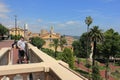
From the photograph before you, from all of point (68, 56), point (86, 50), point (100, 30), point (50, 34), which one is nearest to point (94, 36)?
point (100, 30)

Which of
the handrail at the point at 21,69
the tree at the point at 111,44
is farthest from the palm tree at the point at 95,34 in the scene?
the handrail at the point at 21,69

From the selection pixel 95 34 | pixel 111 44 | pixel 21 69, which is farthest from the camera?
pixel 111 44

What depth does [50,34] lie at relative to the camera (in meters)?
128

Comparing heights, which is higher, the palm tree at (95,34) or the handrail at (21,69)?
the palm tree at (95,34)

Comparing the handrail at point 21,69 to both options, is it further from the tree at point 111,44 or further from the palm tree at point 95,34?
the tree at point 111,44

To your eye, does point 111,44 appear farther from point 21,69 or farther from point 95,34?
point 21,69

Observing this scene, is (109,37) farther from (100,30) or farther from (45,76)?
(45,76)

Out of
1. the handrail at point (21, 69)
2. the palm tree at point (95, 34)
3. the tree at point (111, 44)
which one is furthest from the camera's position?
the tree at point (111, 44)

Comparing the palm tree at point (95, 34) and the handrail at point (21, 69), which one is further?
the palm tree at point (95, 34)

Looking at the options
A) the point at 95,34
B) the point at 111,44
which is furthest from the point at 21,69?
the point at 111,44

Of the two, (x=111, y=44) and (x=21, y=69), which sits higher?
(x=21, y=69)

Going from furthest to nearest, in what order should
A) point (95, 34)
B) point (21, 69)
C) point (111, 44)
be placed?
point (111, 44), point (95, 34), point (21, 69)

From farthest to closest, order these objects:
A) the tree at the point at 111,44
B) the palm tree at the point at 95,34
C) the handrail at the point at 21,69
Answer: the tree at the point at 111,44
the palm tree at the point at 95,34
the handrail at the point at 21,69

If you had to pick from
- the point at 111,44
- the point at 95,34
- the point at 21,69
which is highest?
the point at 95,34
